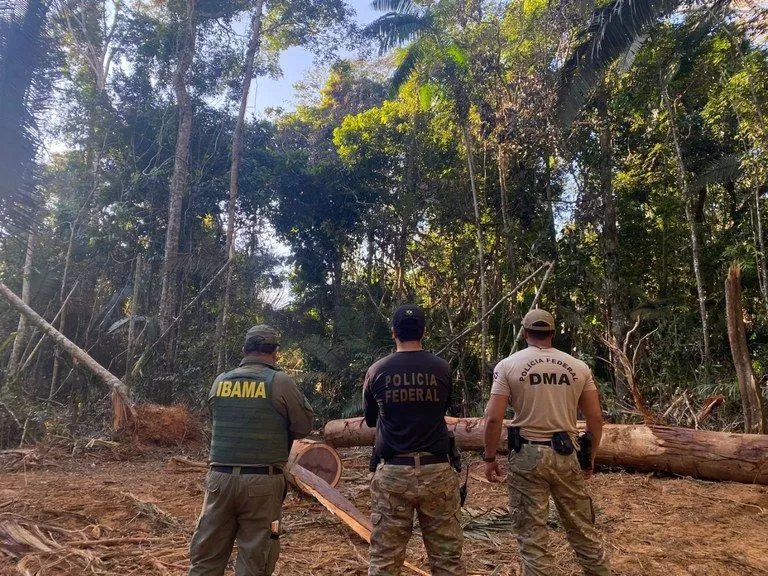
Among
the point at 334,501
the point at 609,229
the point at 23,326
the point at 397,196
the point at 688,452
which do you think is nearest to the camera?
the point at 334,501

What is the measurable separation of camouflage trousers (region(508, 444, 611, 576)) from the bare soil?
0.82 meters

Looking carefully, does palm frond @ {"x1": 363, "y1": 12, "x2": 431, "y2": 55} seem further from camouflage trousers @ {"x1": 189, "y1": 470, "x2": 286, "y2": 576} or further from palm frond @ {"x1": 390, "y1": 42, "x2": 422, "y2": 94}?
camouflage trousers @ {"x1": 189, "y1": 470, "x2": 286, "y2": 576}

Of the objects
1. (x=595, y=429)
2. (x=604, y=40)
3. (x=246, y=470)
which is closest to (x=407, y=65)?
(x=604, y=40)

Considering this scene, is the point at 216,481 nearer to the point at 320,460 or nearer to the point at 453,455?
the point at 453,455

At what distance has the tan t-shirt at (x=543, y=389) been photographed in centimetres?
318

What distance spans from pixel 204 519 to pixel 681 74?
1164 cm

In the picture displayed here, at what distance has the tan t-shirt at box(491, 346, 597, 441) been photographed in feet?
10.4

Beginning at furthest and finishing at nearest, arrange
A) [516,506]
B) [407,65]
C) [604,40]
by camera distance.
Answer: [407,65]
[604,40]
[516,506]

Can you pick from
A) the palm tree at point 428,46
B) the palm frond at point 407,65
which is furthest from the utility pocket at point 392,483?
the palm frond at point 407,65

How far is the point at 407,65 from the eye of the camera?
481 inches

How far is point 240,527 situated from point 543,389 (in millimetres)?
1941

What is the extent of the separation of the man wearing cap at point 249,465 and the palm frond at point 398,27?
1088 centimetres

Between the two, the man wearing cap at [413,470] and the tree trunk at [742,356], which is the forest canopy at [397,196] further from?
the man wearing cap at [413,470]

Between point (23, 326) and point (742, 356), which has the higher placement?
point (23, 326)
